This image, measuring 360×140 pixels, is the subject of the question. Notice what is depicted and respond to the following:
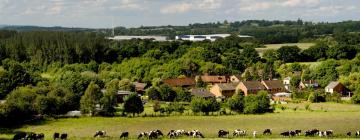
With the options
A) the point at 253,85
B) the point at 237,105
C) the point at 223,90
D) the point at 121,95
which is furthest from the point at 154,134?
the point at 253,85

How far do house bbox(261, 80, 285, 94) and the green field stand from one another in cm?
2042

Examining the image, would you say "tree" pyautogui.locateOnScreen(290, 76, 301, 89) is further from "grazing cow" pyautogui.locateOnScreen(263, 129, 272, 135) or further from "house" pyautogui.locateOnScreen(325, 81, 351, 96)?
"grazing cow" pyautogui.locateOnScreen(263, 129, 272, 135)

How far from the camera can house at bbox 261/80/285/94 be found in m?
72.2

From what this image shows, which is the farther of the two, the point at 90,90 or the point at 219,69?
the point at 219,69

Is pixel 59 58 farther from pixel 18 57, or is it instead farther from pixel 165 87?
pixel 165 87

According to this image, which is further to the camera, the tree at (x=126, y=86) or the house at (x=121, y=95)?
the tree at (x=126, y=86)

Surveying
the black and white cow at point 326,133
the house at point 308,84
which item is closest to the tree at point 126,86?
the house at point 308,84

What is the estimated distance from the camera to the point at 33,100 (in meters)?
48.9

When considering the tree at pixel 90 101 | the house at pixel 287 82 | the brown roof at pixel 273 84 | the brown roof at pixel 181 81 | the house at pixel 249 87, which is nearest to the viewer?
the tree at pixel 90 101

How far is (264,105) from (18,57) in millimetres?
64980

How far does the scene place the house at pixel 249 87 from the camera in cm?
6950

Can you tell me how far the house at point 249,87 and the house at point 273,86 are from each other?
2.67ft

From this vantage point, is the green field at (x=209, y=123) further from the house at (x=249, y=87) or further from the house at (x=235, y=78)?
the house at (x=235, y=78)

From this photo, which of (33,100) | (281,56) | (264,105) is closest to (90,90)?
(33,100)
